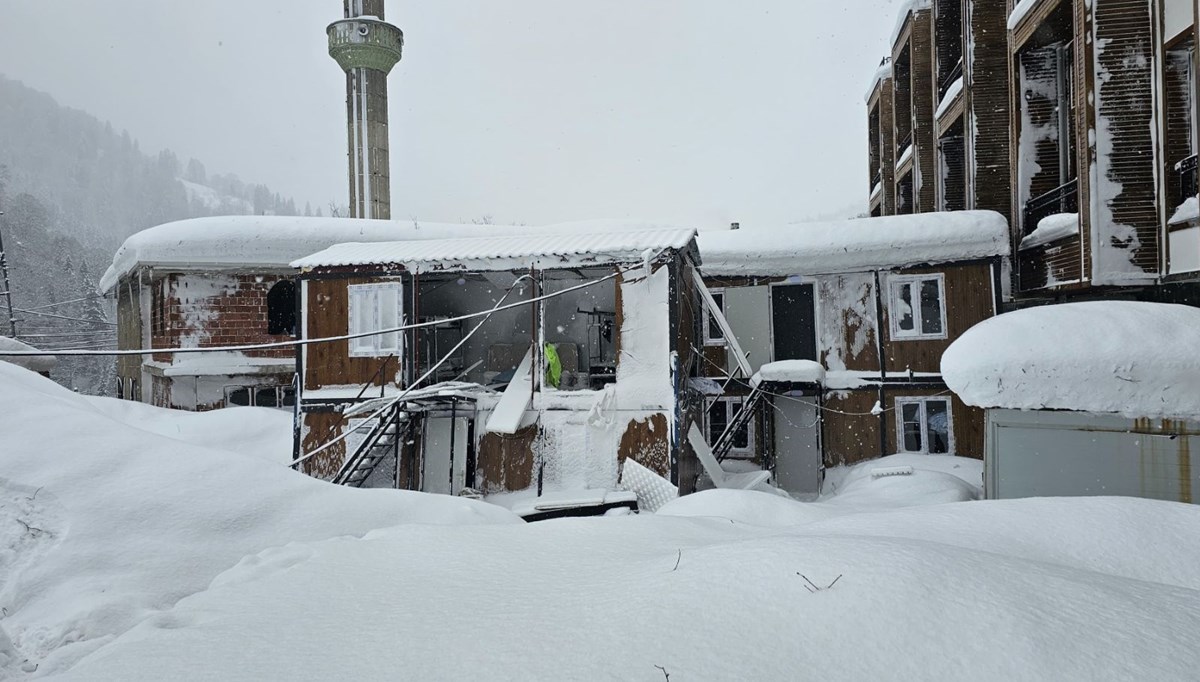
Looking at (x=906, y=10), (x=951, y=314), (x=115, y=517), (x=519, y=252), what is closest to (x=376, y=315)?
(x=519, y=252)

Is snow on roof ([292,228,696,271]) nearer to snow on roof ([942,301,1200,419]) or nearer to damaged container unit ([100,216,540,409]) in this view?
snow on roof ([942,301,1200,419])

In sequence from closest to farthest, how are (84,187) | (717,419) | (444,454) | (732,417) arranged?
(444,454), (732,417), (717,419), (84,187)

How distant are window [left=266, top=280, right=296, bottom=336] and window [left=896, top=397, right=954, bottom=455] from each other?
17157mm

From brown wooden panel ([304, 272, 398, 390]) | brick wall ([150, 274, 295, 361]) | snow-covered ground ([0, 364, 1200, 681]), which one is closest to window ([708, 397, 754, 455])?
brown wooden panel ([304, 272, 398, 390])

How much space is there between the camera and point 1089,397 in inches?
305

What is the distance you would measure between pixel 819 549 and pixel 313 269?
41.3 feet

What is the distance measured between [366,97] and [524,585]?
29.7 m

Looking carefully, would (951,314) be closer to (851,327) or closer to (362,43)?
(851,327)

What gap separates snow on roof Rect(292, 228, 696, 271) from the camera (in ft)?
37.7

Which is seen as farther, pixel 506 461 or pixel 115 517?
pixel 506 461

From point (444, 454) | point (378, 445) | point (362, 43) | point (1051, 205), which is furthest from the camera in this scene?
point (362, 43)

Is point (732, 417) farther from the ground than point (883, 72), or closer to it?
closer to it

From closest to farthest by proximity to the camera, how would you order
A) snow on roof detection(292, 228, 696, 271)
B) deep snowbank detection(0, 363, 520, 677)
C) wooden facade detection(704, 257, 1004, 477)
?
1. deep snowbank detection(0, 363, 520, 677)
2. snow on roof detection(292, 228, 696, 271)
3. wooden facade detection(704, 257, 1004, 477)

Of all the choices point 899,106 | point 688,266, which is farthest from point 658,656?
point 899,106
